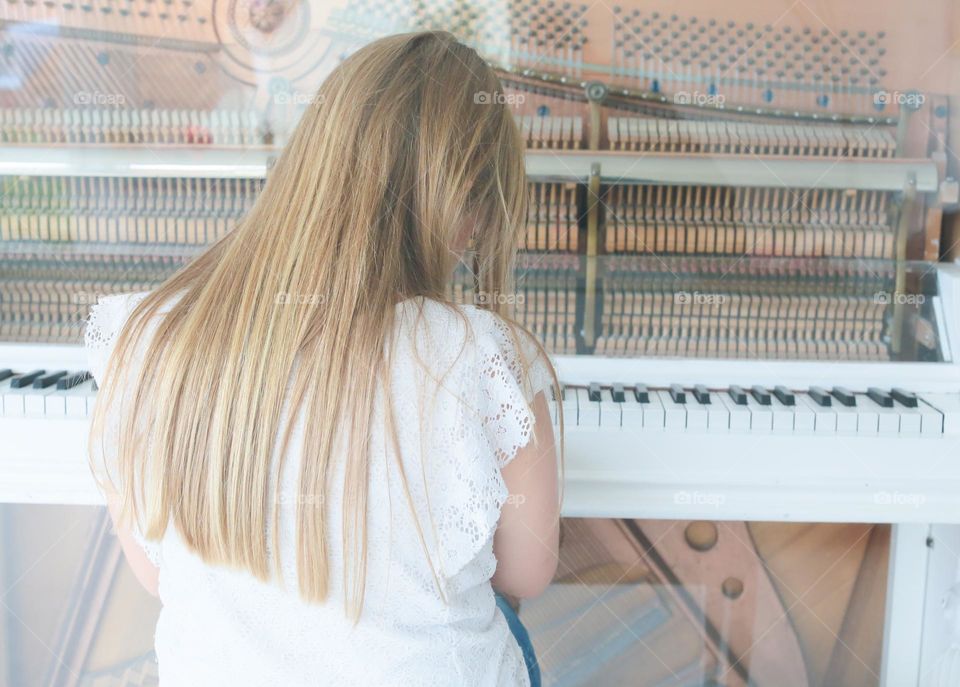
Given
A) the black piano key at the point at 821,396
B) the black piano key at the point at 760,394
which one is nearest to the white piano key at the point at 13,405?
the black piano key at the point at 760,394

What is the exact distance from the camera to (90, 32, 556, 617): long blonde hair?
1176mm

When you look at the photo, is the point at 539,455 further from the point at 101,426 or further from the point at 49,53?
the point at 49,53

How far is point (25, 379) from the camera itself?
218 centimetres

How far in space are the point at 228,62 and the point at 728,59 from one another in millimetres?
1244

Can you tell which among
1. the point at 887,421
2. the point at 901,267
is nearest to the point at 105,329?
A: the point at 887,421

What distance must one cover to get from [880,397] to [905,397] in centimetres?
5

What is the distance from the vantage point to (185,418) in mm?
1209

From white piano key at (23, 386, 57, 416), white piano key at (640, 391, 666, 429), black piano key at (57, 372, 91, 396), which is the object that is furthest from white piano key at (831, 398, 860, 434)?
white piano key at (23, 386, 57, 416)

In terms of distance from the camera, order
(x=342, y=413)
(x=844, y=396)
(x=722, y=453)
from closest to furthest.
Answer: (x=342, y=413), (x=722, y=453), (x=844, y=396)

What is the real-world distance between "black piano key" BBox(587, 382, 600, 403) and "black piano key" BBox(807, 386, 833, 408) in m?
0.49

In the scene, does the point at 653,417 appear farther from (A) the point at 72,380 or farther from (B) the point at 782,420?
(A) the point at 72,380

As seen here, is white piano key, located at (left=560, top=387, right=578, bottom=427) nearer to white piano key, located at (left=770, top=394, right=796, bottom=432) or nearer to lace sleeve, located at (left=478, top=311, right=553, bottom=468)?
white piano key, located at (left=770, top=394, right=796, bottom=432)

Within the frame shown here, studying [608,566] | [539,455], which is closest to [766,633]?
[608,566]

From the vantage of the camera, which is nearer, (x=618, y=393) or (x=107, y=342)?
(x=107, y=342)
